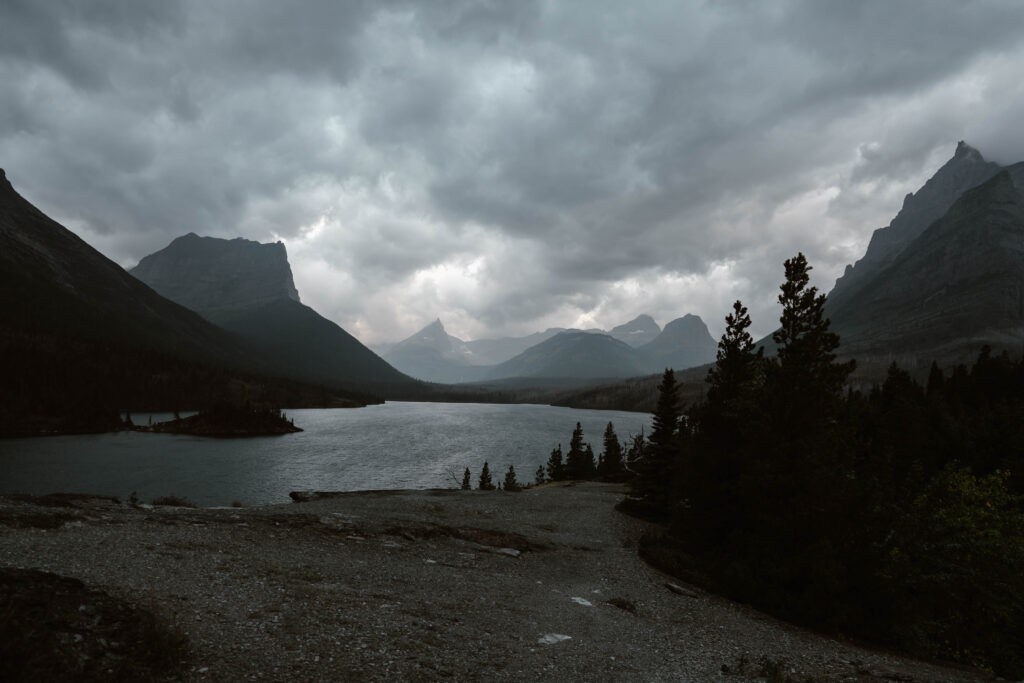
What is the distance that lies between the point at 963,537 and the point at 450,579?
926 inches

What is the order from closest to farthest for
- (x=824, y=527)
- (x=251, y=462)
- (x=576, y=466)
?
1. (x=824, y=527)
2. (x=576, y=466)
3. (x=251, y=462)

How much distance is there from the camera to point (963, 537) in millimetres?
20594

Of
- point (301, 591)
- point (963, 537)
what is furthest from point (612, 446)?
point (301, 591)

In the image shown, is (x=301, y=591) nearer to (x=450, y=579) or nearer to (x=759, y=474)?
(x=450, y=579)

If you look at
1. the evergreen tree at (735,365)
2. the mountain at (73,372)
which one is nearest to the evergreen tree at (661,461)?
the evergreen tree at (735,365)

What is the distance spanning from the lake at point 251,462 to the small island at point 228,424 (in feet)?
18.8

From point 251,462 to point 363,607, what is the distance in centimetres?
7419

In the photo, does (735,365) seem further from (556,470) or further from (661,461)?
(556,470)

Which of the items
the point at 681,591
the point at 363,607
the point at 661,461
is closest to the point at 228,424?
the point at 661,461

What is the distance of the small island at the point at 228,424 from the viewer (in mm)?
110062

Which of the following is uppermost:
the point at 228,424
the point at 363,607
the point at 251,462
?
the point at 363,607

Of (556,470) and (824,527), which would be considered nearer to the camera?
(824,527)

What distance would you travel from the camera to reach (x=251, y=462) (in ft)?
247

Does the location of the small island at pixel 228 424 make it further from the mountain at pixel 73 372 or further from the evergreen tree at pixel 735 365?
the evergreen tree at pixel 735 365
